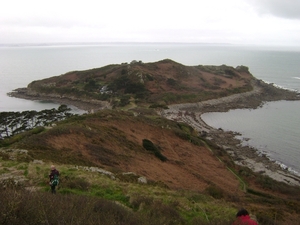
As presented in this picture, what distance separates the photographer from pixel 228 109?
58.6 metres

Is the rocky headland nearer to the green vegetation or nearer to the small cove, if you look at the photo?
the small cove

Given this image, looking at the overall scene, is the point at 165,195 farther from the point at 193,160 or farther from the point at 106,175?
the point at 193,160

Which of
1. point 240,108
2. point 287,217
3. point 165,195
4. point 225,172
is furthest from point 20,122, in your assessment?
point 240,108

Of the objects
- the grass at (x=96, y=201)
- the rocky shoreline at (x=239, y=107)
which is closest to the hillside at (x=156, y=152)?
the grass at (x=96, y=201)

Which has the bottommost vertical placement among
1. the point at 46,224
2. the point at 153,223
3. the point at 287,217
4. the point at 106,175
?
the point at 287,217

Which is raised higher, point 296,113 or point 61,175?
point 61,175

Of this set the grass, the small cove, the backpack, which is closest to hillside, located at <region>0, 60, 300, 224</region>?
the grass

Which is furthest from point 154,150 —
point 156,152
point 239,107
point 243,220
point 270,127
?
point 239,107

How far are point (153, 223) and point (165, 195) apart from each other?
5199 mm

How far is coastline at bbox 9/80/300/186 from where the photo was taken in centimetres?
2814

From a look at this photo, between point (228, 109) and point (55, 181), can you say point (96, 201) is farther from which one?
Result: point (228, 109)

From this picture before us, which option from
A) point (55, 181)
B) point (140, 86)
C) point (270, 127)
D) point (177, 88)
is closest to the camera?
point (55, 181)

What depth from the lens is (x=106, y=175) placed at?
43.2 feet

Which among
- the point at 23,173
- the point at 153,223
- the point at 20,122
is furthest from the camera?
the point at 20,122
